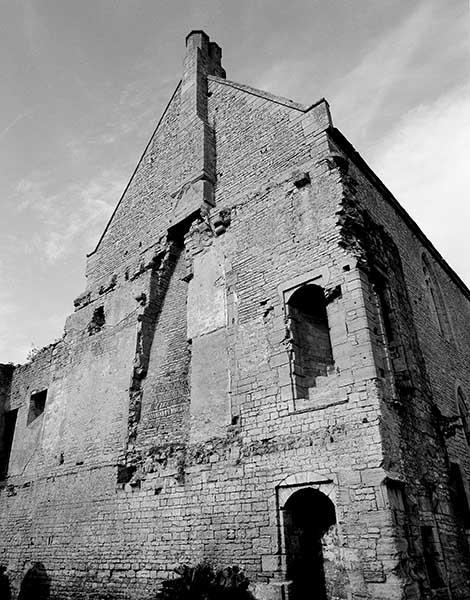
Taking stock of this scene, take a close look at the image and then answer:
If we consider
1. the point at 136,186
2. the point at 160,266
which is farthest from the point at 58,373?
the point at 136,186

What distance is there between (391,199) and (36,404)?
37.3 ft

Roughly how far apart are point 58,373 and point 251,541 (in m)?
7.92

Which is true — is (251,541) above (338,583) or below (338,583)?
above

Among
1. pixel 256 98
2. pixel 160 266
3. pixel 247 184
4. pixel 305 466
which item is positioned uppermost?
pixel 256 98

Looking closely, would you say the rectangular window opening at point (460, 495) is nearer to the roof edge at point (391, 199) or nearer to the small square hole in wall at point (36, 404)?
the roof edge at point (391, 199)

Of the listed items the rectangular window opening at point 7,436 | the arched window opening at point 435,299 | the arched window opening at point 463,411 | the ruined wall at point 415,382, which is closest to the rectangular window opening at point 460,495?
the ruined wall at point 415,382

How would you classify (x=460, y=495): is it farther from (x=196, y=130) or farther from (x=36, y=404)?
(x=36, y=404)

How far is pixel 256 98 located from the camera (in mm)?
11086

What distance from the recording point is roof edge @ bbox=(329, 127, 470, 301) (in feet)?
31.1

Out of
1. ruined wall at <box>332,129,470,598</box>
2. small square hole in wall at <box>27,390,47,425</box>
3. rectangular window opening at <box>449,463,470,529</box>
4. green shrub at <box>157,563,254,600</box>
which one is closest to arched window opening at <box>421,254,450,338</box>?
ruined wall at <box>332,129,470,598</box>

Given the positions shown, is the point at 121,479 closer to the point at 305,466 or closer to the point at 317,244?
the point at 305,466

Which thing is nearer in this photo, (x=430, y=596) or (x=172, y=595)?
(x=430, y=596)

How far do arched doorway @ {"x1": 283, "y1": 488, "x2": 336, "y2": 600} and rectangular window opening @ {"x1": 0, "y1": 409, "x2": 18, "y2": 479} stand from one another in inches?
413

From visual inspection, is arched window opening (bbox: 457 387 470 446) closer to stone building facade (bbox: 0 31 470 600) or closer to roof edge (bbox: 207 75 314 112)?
stone building facade (bbox: 0 31 470 600)
